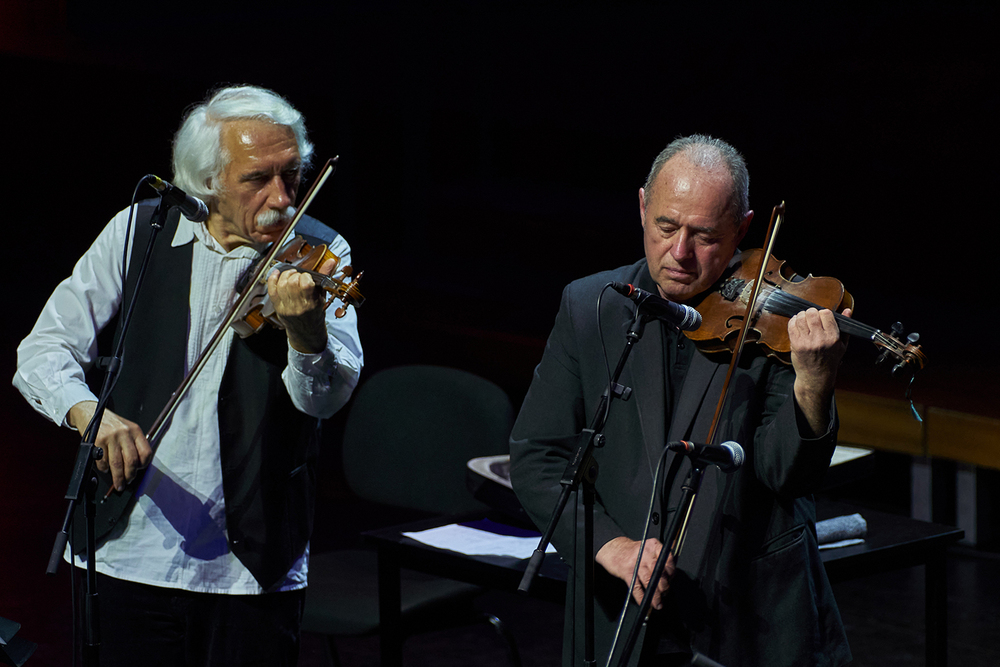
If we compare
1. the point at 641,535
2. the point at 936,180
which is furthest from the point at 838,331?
the point at 936,180

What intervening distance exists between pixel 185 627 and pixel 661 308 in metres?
1.01

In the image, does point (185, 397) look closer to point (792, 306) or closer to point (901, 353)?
point (792, 306)

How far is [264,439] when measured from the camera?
1.99 metres

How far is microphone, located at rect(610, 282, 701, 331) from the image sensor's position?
1.54 m

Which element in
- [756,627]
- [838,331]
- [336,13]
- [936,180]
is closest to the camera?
[838,331]

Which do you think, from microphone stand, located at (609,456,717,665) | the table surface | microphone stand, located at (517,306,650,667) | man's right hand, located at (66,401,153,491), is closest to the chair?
the table surface

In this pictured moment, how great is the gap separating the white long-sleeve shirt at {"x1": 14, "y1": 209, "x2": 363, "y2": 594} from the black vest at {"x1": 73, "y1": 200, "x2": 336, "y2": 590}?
2 centimetres

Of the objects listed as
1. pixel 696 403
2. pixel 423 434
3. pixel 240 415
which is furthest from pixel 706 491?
pixel 423 434

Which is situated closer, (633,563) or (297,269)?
(633,563)

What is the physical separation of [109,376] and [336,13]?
5446mm

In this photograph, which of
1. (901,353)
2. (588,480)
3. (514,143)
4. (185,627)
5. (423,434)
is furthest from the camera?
(514,143)

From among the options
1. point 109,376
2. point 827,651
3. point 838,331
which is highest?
point 838,331

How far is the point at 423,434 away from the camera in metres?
3.00

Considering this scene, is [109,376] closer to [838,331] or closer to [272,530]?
[272,530]
